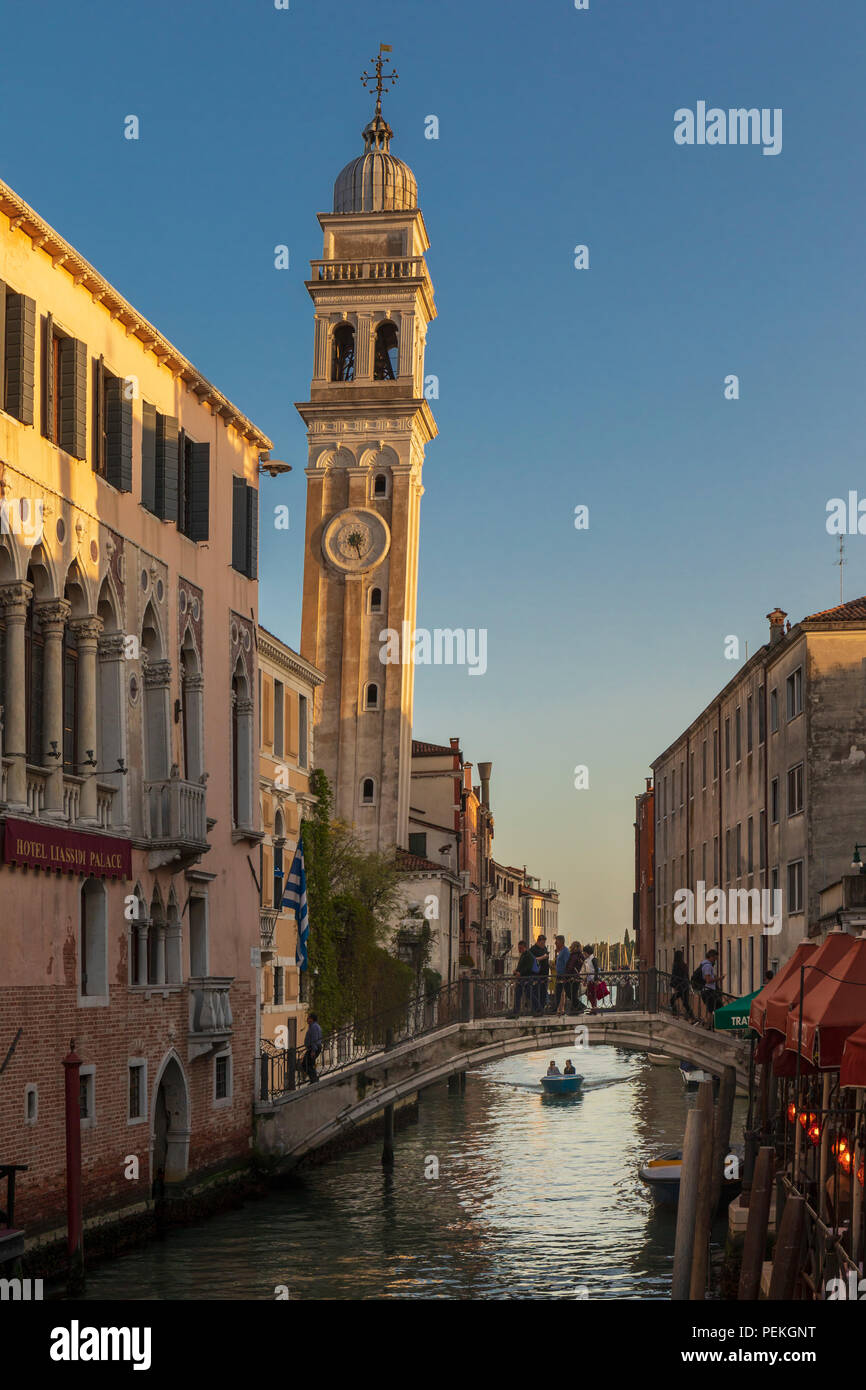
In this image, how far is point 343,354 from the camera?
61.7 meters

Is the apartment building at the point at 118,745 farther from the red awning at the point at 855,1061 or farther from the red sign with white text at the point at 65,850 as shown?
the red awning at the point at 855,1061

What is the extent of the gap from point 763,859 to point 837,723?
5407 millimetres

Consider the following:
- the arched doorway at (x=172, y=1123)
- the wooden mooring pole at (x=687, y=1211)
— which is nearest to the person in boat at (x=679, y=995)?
the arched doorway at (x=172, y=1123)

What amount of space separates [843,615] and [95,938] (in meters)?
18.0

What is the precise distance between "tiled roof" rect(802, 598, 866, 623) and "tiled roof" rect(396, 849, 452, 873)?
2472cm

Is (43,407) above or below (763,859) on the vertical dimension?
above

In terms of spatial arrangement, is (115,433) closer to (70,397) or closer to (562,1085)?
(70,397)

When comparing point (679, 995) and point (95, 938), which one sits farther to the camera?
point (679, 995)

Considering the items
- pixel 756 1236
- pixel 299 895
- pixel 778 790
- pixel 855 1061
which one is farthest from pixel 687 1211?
pixel 778 790

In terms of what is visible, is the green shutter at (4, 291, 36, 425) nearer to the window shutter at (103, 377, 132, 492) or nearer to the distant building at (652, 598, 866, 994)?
the window shutter at (103, 377, 132, 492)

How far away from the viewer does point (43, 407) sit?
66.0ft

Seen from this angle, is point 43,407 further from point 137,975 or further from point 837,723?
Answer: point 837,723
